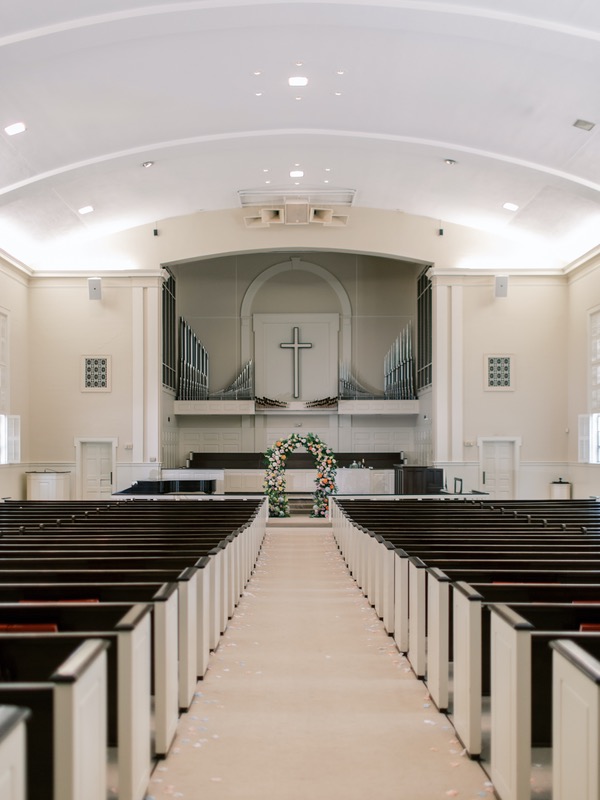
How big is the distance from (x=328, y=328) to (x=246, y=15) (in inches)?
508

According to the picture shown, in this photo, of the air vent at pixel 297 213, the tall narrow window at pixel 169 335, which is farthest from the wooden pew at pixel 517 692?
the tall narrow window at pixel 169 335

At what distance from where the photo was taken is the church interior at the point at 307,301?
518 cm

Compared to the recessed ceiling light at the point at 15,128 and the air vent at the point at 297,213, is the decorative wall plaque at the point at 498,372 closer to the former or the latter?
the air vent at the point at 297,213

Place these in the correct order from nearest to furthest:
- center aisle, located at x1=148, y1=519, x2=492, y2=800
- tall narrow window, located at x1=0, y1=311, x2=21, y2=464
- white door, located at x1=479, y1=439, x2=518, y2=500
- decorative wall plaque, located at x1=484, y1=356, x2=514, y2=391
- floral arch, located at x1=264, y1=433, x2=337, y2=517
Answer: center aisle, located at x1=148, y1=519, x2=492, y2=800 < floral arch, located at x1=264, y1=433, x2=337, y2=517 < tall narrow window, located at x1=0, y1=311, x2=21, y2=464 < white door, located at x1=479, y1=439, x2=518, y2=500 < decorative wall plaque, located at x1=484, y1=356, x2=514, y2=391

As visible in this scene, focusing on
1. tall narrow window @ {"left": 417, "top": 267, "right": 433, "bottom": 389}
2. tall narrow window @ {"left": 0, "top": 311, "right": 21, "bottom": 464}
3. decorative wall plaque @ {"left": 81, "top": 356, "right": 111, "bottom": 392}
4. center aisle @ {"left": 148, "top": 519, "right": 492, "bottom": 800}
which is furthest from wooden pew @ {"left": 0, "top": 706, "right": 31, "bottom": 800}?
tall narrow window @ {"left": 417, "top": 267, "right": 433, "bottom": 389}

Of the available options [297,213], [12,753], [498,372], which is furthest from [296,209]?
[12,753]

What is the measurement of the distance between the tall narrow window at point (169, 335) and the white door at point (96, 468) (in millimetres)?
2053

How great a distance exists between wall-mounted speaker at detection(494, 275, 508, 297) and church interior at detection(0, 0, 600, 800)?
311 millimetres

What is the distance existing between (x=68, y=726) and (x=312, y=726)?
175cm

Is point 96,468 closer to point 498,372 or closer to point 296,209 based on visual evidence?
point 296,209

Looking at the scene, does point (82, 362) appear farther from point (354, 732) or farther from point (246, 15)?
point (354, 732)

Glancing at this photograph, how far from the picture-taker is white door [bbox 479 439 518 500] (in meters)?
16.9

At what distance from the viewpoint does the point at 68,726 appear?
217 centimetres

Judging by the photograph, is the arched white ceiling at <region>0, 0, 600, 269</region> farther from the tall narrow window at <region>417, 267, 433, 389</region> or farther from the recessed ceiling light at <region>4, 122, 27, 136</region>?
the tall narrow window at <region>417, 267, 433, 389</region>
